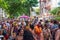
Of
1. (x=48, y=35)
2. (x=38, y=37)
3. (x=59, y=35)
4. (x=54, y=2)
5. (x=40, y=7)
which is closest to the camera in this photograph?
(x=59, y=35)

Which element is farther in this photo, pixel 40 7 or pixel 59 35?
pixel 40 7

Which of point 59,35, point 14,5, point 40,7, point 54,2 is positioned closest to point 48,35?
point 59,35

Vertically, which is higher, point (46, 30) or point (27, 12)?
point (46, 30)

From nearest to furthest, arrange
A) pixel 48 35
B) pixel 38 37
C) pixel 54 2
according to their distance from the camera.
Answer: pixel 38 37
pixel 48 35
pixel 54 2

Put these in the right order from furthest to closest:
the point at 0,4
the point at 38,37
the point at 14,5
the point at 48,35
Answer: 1. the point at 14,5
2. the point at 0,4
3. the point at 48,35
4. the point at 38,37

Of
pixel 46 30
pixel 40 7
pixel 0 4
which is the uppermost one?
pixel 46 30

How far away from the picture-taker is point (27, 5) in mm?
73188

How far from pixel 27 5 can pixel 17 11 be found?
6.95m

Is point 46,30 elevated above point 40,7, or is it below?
→ above

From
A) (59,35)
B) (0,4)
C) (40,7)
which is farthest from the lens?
(40,7)

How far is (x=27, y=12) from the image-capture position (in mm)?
75625

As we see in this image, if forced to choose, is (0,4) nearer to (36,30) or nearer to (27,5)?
(27,5)

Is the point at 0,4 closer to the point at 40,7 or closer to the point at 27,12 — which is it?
the point at 27,12

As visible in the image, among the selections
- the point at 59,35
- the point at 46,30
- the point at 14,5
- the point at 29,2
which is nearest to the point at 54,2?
the point at 29,2
